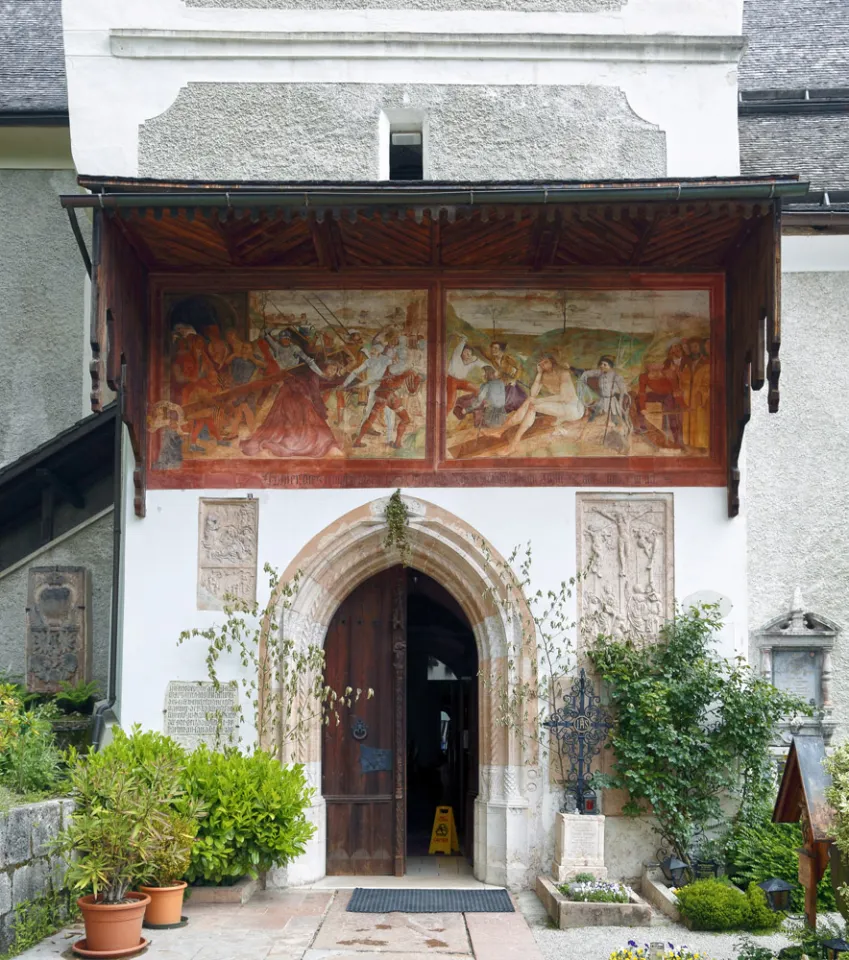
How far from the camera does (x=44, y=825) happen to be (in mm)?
7957

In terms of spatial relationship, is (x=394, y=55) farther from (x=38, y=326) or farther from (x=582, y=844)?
(x=582, y=844)

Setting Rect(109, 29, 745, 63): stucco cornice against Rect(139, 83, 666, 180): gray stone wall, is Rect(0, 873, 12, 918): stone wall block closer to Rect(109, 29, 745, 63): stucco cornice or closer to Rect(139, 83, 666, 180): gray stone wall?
Rect(139, 83, 666, 180): gray stone wall

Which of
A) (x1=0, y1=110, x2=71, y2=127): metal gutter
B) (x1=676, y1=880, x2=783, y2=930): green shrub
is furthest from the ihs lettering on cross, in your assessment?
(x1=0, y1=110, x2=71, y2=127): metal gutter

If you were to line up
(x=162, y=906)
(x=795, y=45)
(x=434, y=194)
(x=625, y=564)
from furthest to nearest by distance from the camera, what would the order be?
(x=795, y=45) < (x=625, y=564) < (x=434, y=194) < (x=162, y=906)

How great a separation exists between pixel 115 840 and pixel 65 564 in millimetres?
4691

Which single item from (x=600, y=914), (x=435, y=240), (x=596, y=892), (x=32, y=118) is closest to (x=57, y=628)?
(x=435, y=240)

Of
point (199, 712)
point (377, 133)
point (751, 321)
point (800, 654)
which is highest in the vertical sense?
point (377, 133)

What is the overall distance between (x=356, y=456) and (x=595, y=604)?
7.63ft

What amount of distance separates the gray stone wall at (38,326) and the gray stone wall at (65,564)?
1.43m

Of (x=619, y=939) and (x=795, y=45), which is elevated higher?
(x=795, y=45)

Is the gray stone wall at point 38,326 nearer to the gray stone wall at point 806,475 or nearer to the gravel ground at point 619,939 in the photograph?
the gray stone wall at point 806,475

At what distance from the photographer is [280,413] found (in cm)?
1032

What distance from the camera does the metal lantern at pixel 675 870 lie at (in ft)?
30.5

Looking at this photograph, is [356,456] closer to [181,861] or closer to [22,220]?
[181,861]
